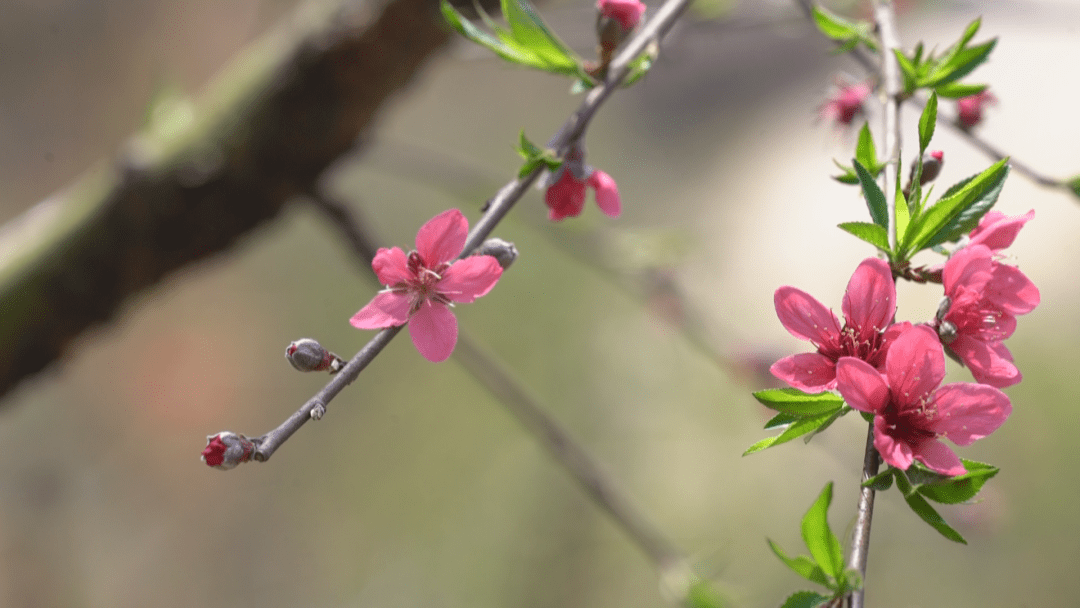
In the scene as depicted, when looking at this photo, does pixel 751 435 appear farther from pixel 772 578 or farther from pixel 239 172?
pixel 239 172

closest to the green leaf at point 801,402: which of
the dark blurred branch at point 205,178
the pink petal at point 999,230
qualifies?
the pink petal at point 999,230

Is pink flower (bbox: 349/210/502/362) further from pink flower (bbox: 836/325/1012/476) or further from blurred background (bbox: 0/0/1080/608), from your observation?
blurred background (bbox: 0/0/1080/608)

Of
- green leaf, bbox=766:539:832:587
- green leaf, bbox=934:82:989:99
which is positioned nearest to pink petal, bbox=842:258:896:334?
green leaf, bbox=766:539:832:587

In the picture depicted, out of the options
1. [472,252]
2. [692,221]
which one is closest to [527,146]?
[472,252]

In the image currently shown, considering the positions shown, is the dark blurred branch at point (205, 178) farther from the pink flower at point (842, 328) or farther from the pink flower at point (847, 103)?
the pink flower at point (842, 328)

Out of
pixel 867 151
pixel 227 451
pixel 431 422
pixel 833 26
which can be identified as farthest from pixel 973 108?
pixel 431 422

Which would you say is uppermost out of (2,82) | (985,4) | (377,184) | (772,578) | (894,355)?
(2,82)
